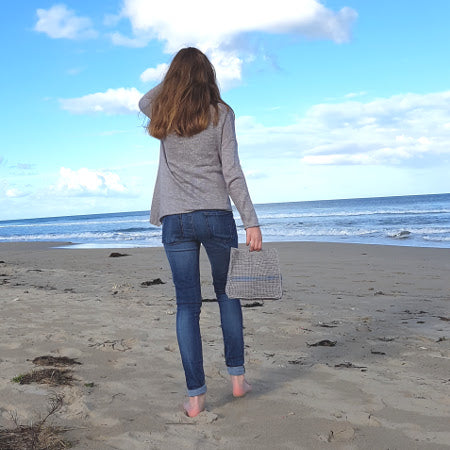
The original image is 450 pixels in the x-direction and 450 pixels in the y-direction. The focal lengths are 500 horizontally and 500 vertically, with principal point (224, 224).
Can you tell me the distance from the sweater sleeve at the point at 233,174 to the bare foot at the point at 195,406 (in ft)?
3.02

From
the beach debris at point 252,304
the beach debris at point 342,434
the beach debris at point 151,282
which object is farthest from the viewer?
the beach debris at point 151,282

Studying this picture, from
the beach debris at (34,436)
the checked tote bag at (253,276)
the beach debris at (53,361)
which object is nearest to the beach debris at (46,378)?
the beach debris at (53,361)

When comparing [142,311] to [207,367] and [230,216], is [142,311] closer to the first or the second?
[207,367]

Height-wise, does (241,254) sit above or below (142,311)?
above

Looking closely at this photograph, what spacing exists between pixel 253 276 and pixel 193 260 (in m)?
0.32

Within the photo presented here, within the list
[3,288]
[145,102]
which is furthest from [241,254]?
[3,288]

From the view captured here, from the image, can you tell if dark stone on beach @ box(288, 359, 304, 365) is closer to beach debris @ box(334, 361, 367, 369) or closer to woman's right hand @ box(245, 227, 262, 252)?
beach debris @ box(334, 361, 367, 369)

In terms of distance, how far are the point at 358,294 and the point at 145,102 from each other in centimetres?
456

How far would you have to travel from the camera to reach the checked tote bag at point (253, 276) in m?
2.57

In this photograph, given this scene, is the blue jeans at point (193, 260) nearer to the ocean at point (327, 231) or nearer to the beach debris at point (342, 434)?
the beach debris at point (342, 434)

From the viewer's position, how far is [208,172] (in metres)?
2.54

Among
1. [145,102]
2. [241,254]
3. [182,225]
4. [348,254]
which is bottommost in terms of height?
[348,254]

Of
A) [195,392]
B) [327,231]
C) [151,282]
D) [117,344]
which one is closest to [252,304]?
[117,344]

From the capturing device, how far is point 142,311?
16.8 feet
